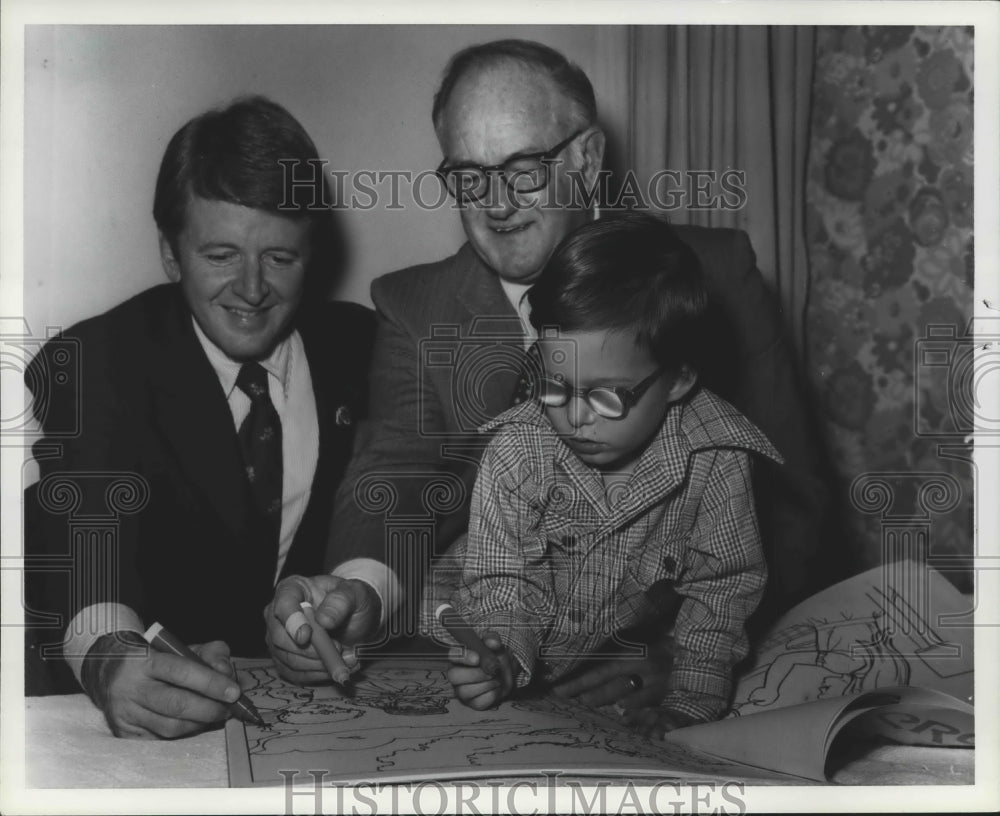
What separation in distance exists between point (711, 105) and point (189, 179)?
0.63 m

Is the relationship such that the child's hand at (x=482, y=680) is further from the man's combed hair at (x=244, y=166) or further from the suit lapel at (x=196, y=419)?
the man's combed hair at (x=244, y=166)

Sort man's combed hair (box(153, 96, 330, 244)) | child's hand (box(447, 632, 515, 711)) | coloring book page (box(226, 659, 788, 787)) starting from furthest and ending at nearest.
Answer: man's combed hair (box(153, 96, 330, 244))
child's hand (box(447, 632, 515, 711))
coloring book page (box(226, 659, 788, 787))

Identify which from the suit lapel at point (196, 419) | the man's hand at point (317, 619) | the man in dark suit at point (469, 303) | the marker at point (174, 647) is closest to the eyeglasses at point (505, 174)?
the man in dark suit at point (469, 303)

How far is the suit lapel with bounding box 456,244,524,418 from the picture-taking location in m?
1.25

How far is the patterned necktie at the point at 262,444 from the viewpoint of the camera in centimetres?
129

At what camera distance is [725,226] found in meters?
1.30

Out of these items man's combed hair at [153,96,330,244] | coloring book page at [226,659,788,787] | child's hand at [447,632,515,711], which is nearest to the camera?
coloring book page at [226,659,788,787]

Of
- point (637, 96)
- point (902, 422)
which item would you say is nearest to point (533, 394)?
point (637, 96)

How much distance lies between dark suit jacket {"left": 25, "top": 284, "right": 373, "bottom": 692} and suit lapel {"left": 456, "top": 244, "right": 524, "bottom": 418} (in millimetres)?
124

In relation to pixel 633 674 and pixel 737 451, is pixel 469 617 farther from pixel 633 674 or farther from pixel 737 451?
pixel 737 451

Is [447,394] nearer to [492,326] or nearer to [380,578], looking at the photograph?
[492,326]

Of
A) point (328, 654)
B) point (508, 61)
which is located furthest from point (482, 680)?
point (508, 61)

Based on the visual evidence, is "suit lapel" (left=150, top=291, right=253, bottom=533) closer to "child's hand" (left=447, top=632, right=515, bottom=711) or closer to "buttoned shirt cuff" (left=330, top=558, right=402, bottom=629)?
"buttoned shirt cuff" (left=330, top=558, right=402, bottom=629)

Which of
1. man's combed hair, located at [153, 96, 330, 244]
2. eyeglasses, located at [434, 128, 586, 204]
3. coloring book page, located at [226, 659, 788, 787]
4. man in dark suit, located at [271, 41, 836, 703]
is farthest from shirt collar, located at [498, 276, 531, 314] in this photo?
coloring book page, located at [226, 659, 788, 787]
